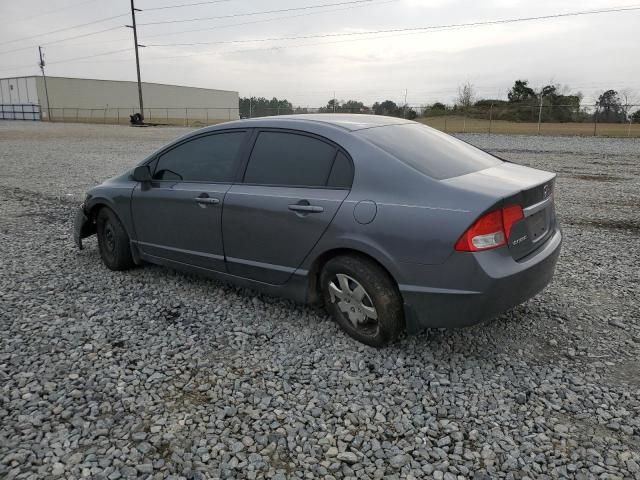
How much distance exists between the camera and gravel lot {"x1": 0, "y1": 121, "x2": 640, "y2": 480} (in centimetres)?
245

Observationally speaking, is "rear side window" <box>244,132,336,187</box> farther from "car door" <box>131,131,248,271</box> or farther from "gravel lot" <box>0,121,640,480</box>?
"gravel lot" <box>0,121,640,480</box>

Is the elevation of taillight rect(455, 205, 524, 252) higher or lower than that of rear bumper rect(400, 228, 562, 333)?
higher

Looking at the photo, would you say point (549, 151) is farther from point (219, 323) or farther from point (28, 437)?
point (28, 437)

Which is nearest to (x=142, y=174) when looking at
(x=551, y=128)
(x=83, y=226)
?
(x=83, y=226)

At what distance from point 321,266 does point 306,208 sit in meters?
0.45

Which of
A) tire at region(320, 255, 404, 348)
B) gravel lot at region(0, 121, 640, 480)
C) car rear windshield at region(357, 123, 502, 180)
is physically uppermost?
car rear windshield at region(357, 123, 502, 180)

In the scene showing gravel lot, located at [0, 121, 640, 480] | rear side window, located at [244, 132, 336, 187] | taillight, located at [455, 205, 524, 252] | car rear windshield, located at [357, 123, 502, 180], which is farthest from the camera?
rear side window, located at [244, 132, 336, 187]

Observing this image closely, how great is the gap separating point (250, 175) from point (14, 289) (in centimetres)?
265

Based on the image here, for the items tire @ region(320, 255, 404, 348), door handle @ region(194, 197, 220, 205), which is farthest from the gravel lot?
door handle @ region(194, 197, 220, 205)

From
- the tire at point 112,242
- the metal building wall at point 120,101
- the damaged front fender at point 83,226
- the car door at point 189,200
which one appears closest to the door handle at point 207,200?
the car door at point 189,200

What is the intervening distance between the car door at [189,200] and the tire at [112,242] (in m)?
0.27

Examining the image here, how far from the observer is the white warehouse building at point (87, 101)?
6122 centimetres

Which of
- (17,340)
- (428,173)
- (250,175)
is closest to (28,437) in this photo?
(17,340)

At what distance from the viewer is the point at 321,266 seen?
364cm
